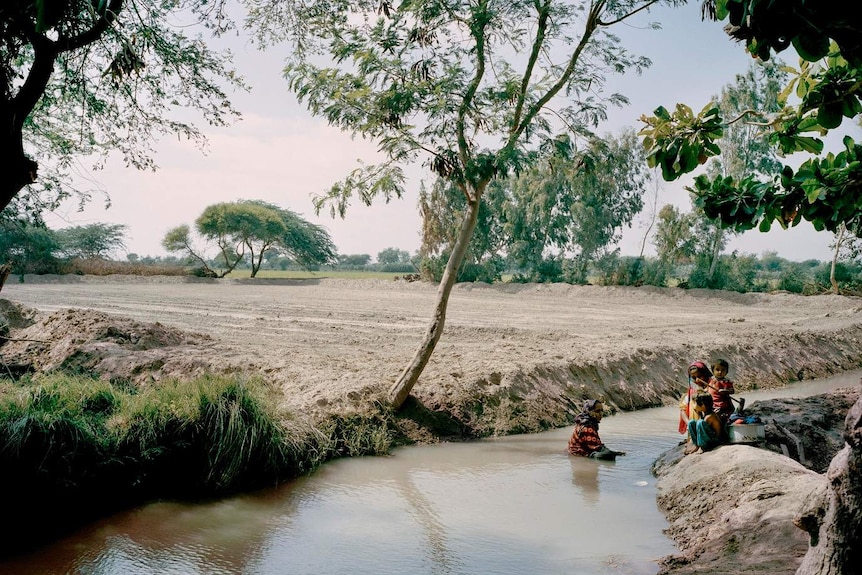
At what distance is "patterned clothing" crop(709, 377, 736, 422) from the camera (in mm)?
6812

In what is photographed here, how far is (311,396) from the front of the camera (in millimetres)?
8930

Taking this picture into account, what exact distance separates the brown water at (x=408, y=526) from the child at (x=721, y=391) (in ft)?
3.54

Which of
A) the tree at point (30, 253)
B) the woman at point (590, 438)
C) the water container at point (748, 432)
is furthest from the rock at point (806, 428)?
the tree at point (30, 253)

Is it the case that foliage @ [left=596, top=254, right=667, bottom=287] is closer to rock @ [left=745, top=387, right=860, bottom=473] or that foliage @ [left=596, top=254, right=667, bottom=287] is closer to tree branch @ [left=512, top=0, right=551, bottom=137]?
rock @ [left=745, top=387, right=860, bottom=473]

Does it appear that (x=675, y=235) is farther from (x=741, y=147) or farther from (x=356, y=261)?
(x=356, y=261)

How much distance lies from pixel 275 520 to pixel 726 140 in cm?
3167

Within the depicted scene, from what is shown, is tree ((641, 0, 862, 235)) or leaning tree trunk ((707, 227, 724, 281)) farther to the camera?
leaning tree trunk ((707, 227, 724, 281))

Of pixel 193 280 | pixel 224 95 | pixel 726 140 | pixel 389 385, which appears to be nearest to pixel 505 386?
pixel 389 385

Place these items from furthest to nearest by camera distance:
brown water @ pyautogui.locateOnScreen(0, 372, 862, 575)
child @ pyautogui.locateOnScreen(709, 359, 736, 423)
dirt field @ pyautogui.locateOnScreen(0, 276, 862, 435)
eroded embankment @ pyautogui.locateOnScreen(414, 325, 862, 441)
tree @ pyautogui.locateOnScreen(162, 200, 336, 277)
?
1. tree @ pyautogui.locateOnScreen(162, 200, 336, 277)
2. dirt field @ pyautogui.locateOnScreen(0, 276, 862, 435)
3. eroded embankment @ pyautogui.locateOnScreen(414, 325, 862, 441)
4. child @ pyautogui.locateOnScreen(709, 359, 736, 423)
5. brown water @ pyautogui.locateOnScreen(0, 372, 862, 575)

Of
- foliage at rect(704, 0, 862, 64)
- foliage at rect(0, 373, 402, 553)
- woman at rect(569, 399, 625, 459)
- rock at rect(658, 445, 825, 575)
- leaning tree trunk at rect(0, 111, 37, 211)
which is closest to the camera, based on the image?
foliage at rect(704, 0, 862, 64)

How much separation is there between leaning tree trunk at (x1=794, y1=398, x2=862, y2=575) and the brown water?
2296 mm

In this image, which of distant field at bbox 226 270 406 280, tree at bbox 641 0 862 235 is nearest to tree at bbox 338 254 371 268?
distant field at bbox 226 270 406 280

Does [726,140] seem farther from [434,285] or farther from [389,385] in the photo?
[389,385]

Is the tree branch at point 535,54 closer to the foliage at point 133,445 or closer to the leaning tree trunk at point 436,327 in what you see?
the leaning tree trunk at point 436,327
